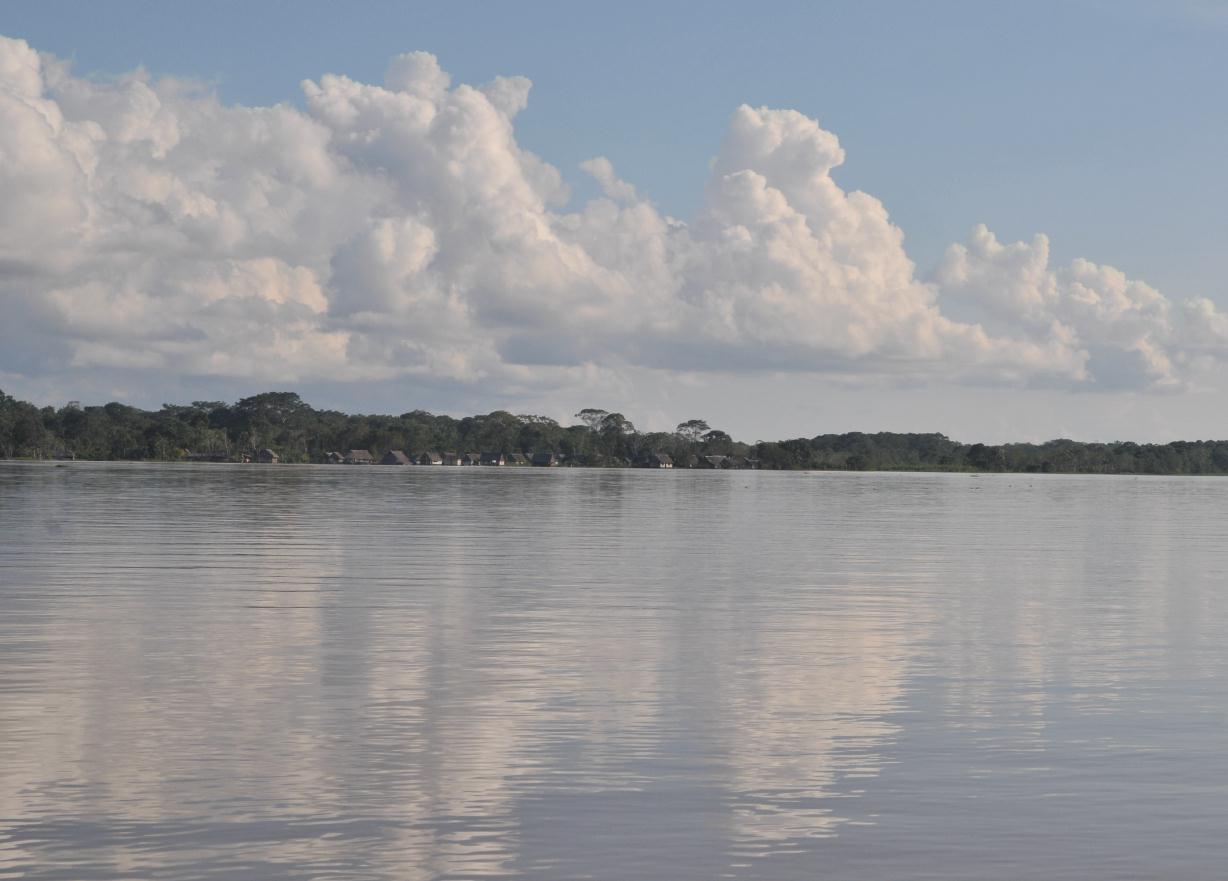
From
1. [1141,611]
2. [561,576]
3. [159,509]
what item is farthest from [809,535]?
[159,509]

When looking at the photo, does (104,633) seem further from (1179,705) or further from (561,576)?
(1179,705)

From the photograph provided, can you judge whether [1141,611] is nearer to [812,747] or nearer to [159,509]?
A: [812,747]

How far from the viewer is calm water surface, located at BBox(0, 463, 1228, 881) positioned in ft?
33.5

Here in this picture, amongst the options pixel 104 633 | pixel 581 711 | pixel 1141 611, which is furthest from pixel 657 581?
pixel 581 711

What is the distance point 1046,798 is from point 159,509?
54.8 metres

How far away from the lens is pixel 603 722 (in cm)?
1477

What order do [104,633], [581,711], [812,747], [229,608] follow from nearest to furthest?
[812,747] < [581,711] < [104,633] < [229,608]

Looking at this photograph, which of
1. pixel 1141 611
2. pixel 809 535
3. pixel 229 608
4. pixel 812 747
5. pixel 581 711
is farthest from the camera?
pixel 809 535

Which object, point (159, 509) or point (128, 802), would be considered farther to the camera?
point (159, 509)

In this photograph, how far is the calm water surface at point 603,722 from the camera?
10.2m

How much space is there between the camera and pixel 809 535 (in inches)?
1969

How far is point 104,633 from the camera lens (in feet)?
68.1

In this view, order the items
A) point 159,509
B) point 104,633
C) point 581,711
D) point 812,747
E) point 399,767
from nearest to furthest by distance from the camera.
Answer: point 399,767 → point 812,747 → point 581,711 → point 104,633 → point 159,509

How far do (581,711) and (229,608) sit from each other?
1082 cm
